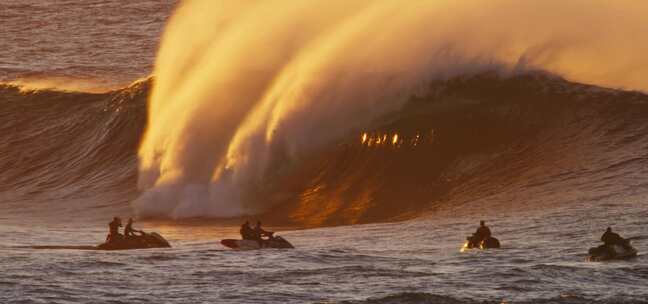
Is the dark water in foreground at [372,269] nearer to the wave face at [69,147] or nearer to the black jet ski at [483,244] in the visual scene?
the black jet ski at [483,244]

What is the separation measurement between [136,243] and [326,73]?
10.0m

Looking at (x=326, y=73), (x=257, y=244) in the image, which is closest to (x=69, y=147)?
(x=326, y=73)

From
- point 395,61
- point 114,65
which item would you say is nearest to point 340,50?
point 395,61

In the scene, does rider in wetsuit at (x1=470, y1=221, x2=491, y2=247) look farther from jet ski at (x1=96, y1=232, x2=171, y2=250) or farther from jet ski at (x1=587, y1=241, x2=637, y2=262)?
jet ski at (x1=96, y1=232, x2=171, y2=250)

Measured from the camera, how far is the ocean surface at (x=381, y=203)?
2194 centimetres

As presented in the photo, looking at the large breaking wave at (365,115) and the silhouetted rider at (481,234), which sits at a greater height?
the large breaking wave at (365,115)

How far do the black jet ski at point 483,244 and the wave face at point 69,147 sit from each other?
41.4 ft

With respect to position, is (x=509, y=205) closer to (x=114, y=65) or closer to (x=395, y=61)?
(x=395, y=61)

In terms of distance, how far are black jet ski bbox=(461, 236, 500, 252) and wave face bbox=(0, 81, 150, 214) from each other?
12624 mm

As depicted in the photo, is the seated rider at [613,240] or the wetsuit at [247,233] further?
the wetsuit at [247,233]

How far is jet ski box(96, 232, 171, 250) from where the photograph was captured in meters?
27.3

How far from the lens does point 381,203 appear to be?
32.6m

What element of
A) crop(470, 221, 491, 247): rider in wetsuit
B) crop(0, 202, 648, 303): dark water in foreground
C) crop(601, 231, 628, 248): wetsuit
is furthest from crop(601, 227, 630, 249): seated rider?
crop(470, 221, 491, 247): rider in wetsuit

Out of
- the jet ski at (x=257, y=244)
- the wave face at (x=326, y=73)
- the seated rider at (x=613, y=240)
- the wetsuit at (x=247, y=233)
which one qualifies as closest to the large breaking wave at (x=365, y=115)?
the wave face at (x=326, y=73)
